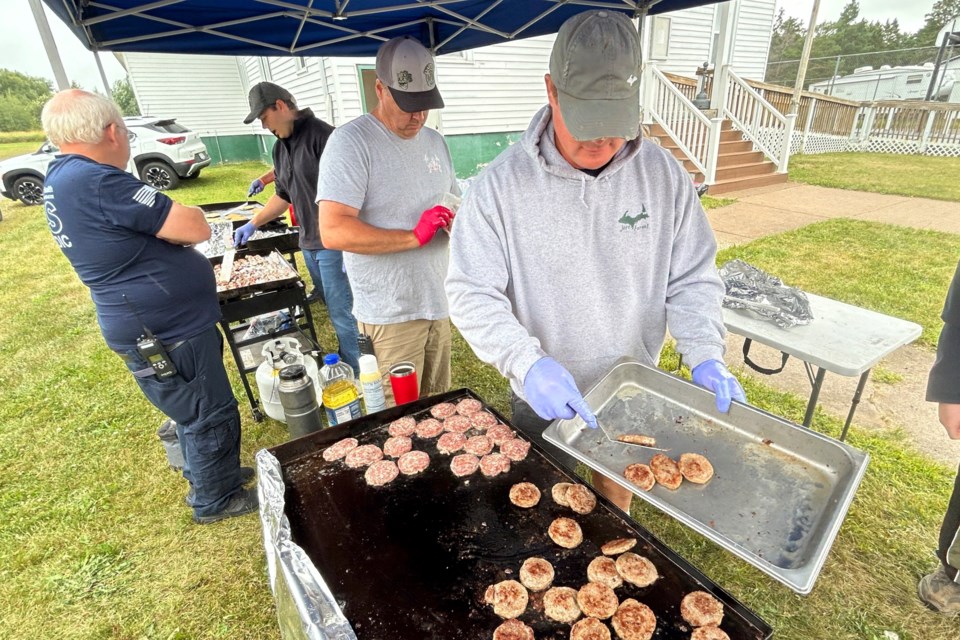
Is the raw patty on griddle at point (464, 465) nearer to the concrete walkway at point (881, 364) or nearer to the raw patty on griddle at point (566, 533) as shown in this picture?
the raw patty on griddle at point (566, 533)

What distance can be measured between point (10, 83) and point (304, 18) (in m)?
60.1

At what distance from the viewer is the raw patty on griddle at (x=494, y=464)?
1620 mm

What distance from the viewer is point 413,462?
1.68 meters

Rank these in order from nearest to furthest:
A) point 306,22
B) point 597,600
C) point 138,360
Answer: point 597,600 < point 138,360 < point 306,22

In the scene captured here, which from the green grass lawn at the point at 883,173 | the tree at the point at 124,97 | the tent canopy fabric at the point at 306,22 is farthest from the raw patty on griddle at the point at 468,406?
the tree at the point at 124,97

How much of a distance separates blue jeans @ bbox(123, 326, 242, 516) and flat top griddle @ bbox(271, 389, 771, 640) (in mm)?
1010

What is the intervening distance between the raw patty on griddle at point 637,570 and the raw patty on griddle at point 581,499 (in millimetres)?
185

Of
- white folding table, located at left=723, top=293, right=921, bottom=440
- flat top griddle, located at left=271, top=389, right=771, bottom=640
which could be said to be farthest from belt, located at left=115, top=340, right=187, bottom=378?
white folding table, located at left=723, top=293, right=921, bottom=440

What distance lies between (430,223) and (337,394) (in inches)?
36.2

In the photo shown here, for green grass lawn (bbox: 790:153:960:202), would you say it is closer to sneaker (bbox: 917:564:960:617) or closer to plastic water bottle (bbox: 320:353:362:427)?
sneaker (bbox: 917:564:960:617)

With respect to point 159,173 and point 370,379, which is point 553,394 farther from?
point 159,173

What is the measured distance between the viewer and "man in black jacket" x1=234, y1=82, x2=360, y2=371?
353 centimetres

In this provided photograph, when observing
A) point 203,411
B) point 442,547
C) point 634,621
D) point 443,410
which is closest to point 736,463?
point 634,621

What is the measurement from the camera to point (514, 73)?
947cm
